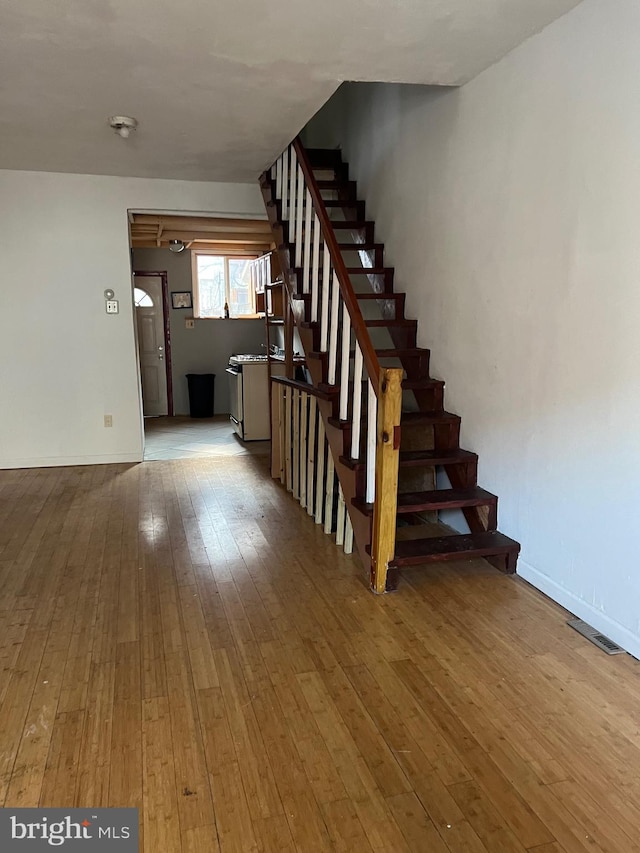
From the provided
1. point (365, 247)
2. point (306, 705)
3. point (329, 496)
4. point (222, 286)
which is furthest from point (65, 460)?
point (222, 286)

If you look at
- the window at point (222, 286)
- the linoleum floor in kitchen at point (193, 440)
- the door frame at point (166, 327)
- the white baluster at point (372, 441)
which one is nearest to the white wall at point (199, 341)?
the door frame at point (166, 327)

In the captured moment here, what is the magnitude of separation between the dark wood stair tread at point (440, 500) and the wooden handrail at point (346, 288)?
68 cm

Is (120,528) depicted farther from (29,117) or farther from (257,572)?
(29,117)

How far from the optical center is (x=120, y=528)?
360cm

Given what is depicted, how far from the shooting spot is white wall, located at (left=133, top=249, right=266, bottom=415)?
8.28m

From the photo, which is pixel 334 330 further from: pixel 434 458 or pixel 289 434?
pixel 289 434

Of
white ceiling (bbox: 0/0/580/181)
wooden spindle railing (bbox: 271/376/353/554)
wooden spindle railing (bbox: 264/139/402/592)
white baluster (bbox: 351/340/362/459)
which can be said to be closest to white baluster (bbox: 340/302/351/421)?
wooden spindle railing (bbox: 264/139/402/592)

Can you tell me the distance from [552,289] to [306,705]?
198 cm

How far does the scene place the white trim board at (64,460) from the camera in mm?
5070

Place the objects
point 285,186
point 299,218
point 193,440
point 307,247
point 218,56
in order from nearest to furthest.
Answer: point 218,56 < point 307,247 < point 299,218 < point 285,186 < point 193,440

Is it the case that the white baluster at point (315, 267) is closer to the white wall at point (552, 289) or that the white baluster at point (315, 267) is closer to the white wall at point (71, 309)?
the white wall at point (552, 289)

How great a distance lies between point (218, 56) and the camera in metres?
2.65

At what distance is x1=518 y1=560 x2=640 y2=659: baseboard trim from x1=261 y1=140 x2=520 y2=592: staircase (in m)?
0.13

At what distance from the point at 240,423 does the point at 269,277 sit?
1836 millimetres
